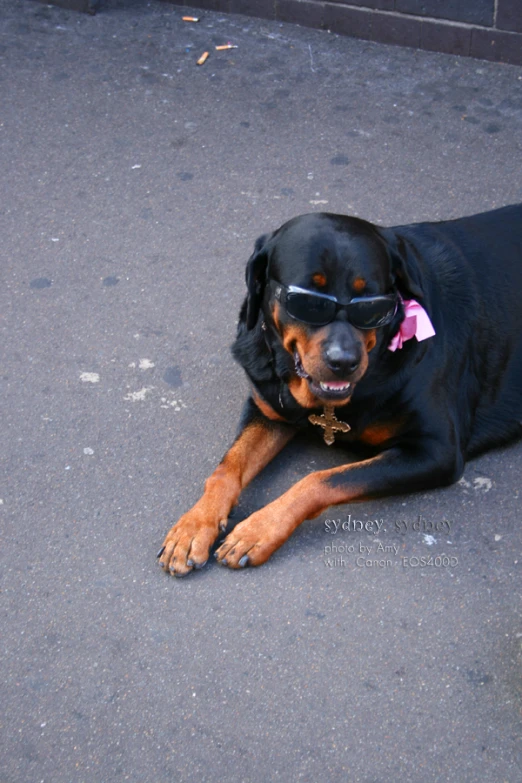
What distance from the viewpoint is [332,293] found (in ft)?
8.87

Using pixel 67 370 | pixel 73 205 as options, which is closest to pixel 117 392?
pixel 67 370

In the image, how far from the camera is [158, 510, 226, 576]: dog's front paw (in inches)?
110

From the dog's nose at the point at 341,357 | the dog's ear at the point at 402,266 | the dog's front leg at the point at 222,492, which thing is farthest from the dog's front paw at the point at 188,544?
the dog's ear at the point at 402,266

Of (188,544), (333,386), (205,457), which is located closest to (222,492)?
(188,544)

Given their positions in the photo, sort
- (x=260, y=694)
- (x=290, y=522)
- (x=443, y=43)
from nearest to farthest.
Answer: (x=260, y=694), (x=290, y=522), (x=443, y=43)

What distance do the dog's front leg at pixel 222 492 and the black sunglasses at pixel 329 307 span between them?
22.7 inches

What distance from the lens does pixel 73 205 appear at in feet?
14.8

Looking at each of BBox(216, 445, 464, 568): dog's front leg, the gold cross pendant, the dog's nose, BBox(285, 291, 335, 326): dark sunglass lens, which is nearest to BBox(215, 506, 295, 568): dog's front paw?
BBox(216, 445, 464, 568): dog's front leg

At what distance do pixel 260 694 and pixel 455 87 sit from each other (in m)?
3.88

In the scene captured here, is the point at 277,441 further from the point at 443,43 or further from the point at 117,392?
the point at 443,43

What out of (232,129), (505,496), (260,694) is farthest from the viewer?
(232,129)

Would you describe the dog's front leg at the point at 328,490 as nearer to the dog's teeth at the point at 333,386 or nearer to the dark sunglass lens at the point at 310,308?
the dog's teeth at the point at 333,386

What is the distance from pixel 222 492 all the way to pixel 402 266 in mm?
913

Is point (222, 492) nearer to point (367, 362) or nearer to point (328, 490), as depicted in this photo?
point (328, 490)
